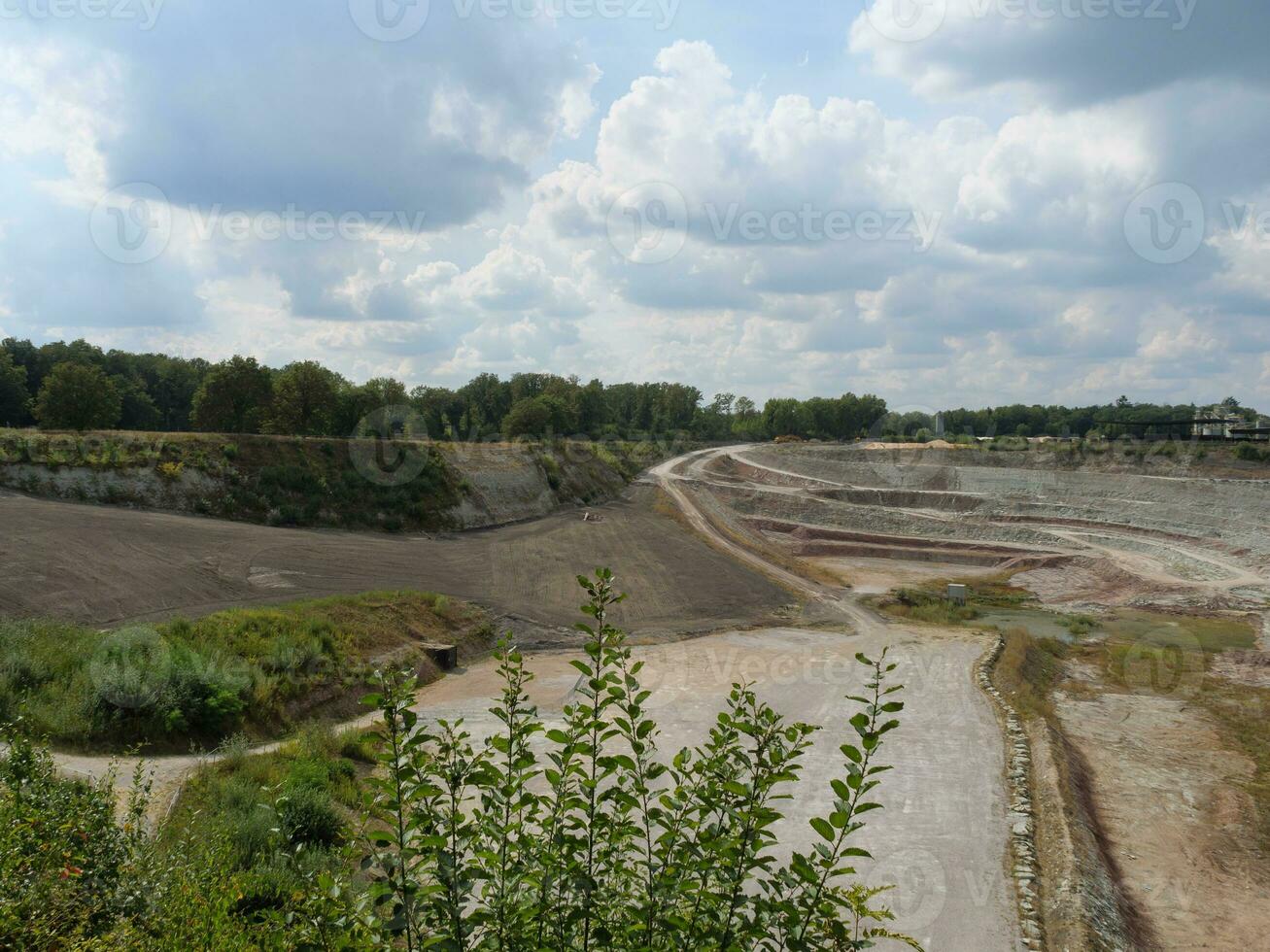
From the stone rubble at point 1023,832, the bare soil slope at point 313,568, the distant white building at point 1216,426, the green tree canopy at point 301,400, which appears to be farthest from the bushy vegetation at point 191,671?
the distant white building at point 1216,426

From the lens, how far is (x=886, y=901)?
13.9 meters

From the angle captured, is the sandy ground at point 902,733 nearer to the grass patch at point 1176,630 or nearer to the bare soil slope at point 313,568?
the bare soil slope at point 313,568

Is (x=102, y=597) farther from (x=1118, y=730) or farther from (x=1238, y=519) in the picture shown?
(x=1238, y=519)

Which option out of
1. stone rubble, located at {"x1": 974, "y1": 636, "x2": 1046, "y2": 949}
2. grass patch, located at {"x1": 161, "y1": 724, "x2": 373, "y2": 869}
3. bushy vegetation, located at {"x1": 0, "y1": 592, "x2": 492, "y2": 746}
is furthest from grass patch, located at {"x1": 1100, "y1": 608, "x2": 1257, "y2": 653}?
grass patch, located at {"x1": 161, "y1": 724, "x2": 373, "y2": 869}

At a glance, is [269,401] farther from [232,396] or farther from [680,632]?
[680,632]

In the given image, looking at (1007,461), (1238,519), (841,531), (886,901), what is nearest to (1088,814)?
(886,901)

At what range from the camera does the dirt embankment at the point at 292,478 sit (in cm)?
3759

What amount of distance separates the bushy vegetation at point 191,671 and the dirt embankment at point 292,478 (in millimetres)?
17646

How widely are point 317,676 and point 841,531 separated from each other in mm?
49542

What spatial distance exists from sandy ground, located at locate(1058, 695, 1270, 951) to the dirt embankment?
121 feet

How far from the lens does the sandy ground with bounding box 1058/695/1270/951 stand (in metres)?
14.8

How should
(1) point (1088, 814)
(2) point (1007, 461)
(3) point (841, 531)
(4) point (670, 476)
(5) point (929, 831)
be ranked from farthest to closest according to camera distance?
(2) point (1007, 461) < (4) point (670, 476) < (3) point (841, 531) < (1) point (1088, 814) < (5) point (929, 831)

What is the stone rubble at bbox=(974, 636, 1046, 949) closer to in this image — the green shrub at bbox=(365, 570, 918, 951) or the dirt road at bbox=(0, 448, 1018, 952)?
the dirt road at bbox=(0, 448, 1018, 952)

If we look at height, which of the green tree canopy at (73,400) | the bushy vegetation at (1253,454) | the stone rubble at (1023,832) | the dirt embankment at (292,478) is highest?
the green tree canopy at (73,400)
